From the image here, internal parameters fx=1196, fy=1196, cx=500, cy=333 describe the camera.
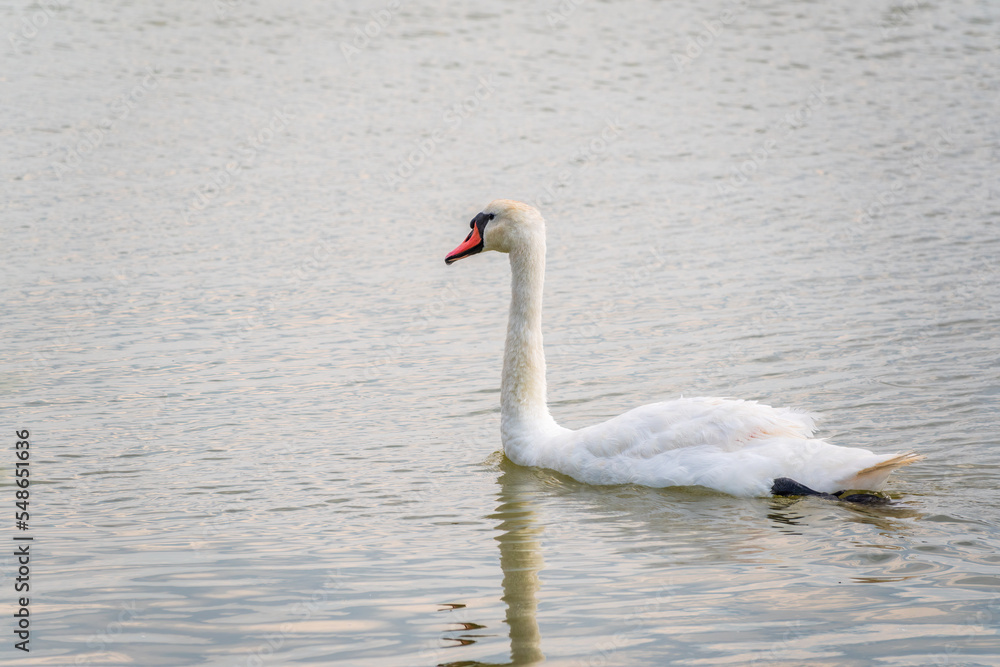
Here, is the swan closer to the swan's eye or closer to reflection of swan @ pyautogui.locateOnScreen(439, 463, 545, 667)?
the swan's eye

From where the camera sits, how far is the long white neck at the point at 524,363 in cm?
850

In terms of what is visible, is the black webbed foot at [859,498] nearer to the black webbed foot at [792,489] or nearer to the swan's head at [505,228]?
the black webbed foot at [792,489]

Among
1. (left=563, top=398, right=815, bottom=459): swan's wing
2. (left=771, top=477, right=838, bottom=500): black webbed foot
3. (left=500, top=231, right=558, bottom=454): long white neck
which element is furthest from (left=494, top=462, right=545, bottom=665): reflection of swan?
(left=771, top=477, right=838, bottom=500): black webbed foot

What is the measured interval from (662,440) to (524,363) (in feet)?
4.66

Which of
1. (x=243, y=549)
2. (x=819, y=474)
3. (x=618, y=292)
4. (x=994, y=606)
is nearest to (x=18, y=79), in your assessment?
(x=618, y=292)

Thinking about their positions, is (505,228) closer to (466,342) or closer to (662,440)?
(662,440)

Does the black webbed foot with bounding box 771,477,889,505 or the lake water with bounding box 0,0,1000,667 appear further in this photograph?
the black webbed foot with bounding box 771,477,889,505

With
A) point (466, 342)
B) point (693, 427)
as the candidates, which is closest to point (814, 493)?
point (693, 427)

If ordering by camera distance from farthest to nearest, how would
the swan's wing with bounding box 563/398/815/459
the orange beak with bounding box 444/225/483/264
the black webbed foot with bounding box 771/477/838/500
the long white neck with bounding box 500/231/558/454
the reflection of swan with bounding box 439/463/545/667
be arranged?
1. the orange beak with bounding box 444/225/483/264
2. the long white neck with bounding box 500/231/558/454
3. the swan's wing with bounding box 563/398/815/459
4. the black webbed foot with bounding box 771/477/838/500
5. the reflection of swan with bounding box 439/463/545/667

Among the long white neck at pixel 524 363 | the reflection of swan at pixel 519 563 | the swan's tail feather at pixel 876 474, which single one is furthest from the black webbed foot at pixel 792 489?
the long white neck at pixel 524 363

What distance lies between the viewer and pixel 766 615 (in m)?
5.88

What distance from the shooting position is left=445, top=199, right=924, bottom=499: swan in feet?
23.6

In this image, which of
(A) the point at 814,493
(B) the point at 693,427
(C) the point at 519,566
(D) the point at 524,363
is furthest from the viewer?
(D) the point at 524,363

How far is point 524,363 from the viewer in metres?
8.67
